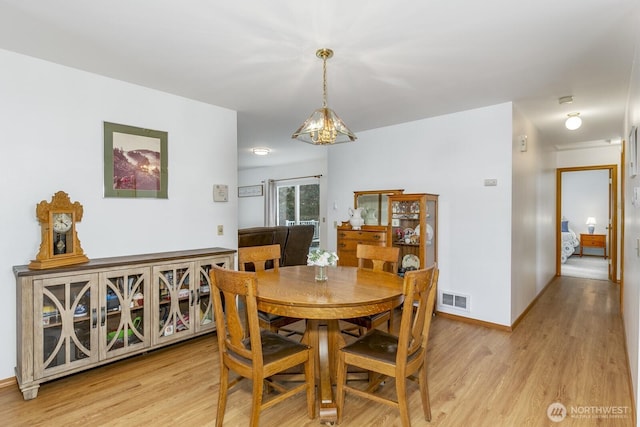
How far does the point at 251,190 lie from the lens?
876 cm

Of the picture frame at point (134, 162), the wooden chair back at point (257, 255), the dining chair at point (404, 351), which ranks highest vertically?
the picture frame at point (134, 162)

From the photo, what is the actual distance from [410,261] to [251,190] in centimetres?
555

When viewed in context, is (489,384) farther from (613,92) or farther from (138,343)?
(613,92)

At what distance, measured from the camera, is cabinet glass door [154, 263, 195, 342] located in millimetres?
2901

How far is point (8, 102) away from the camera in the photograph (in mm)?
2436

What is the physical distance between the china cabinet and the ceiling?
42.7 inches

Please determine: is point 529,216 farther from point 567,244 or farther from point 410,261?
point 567,244

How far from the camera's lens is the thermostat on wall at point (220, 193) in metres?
3.71

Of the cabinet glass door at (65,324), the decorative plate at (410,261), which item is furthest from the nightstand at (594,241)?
the cabinet glass door at (65,324)

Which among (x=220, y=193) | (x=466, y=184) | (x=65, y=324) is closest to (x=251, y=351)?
(x=65, y=324)

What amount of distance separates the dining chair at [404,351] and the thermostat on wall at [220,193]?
91.5 inches

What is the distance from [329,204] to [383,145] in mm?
1222

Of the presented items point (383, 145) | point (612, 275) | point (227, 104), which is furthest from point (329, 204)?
point (612, 275)

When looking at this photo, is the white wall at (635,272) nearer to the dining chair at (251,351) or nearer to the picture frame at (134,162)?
the dining chair at (251,351)
